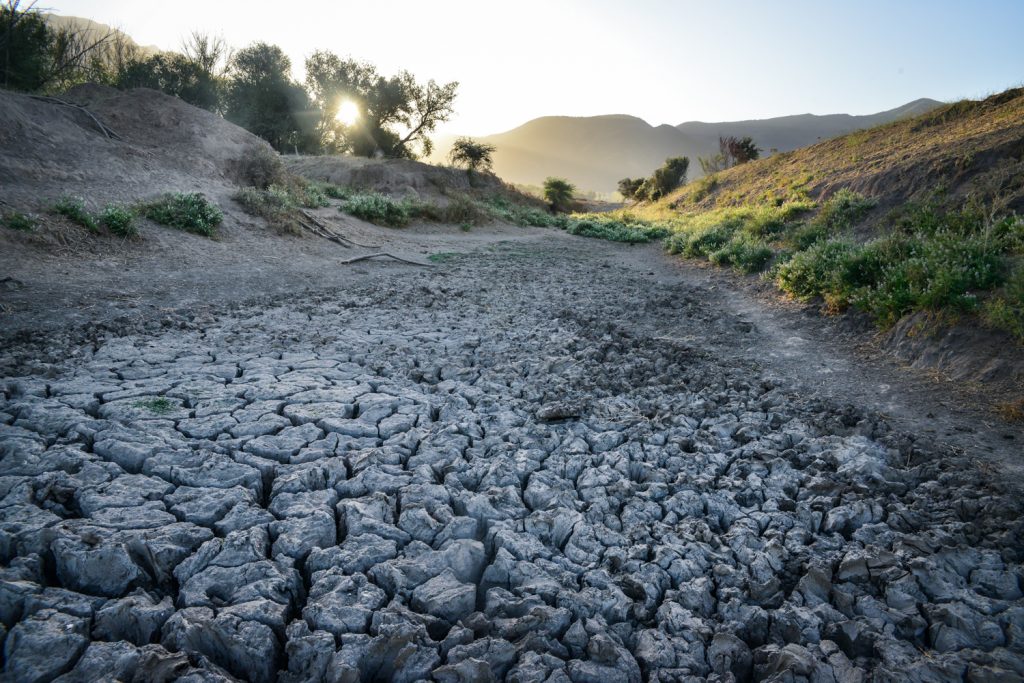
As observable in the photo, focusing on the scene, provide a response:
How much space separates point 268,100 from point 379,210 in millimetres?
20855

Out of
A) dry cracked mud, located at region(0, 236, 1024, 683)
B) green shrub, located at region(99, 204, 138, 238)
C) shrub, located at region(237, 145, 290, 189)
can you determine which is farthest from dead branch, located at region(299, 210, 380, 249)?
dry cracked mud, located at region(0, 236, 1024, 683)

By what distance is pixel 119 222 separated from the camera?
329 inches

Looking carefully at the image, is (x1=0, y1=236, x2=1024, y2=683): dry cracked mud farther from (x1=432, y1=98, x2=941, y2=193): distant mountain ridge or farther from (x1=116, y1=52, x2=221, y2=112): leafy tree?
(x1=432, y1=98, x2=941, y2=193): distant mountain ridge

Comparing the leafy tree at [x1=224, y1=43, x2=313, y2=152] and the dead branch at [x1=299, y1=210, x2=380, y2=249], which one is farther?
the leafy tree at [x1=224, y1=43, x2=313, y2=152]

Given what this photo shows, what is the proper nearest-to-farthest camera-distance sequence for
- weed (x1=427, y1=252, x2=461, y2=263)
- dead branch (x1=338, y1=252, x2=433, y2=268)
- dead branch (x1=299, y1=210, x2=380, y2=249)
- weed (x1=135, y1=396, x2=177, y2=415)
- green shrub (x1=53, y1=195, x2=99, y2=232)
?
1. weed (x1=135, y1=396, x2=177, y2=415)
2. green shrub (x1=53, y1=195, x2=99, y2=232)
3. dead branch (x1=338, y1=252, x2=433, y2=268)
4. weed (x1=427, y1=252, x2=461, y2=263)
5. dead branch (x1=299, y1=210, x2=380, y2=249)

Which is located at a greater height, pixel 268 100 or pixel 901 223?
pixel 268 100

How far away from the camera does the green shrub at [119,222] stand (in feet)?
27.2

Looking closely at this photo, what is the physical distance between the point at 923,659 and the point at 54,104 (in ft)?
56.4

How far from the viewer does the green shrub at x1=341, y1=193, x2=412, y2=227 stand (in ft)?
46.9

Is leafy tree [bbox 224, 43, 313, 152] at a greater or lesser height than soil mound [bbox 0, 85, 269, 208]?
greater

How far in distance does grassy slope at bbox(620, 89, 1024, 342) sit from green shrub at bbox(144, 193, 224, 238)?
33.7 feet

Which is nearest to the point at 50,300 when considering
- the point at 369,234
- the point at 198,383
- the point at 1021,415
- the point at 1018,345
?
the point at 198,383

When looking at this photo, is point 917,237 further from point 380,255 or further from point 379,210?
point 379,210

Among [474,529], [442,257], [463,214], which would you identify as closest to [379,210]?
[463,214]
